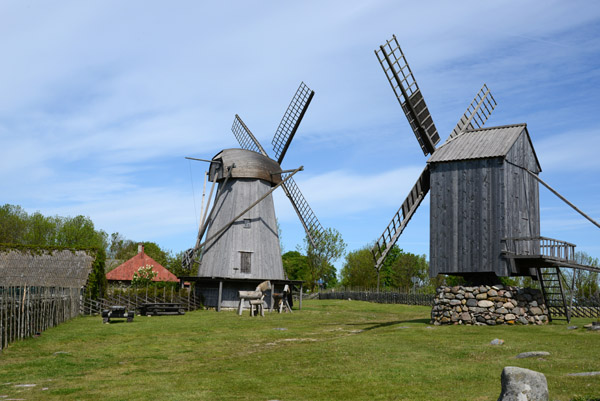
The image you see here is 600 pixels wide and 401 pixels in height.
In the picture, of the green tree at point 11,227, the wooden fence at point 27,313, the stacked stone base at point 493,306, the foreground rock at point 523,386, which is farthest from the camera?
the green tree at point 11,227

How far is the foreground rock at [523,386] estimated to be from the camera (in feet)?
27.0

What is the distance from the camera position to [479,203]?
79.7 feet

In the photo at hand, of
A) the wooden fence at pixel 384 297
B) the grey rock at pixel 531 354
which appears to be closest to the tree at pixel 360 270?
the wooden fence at pixel 384 297

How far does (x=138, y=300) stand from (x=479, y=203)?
2173 cm

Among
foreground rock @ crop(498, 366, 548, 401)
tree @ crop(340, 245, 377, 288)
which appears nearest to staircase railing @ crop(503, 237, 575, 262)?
foreground rock @ crop(498, 366, 548, 401)

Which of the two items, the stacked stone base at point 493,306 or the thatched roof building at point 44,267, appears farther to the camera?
the thatched roof building at point 44,267

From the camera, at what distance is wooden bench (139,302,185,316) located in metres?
32.9

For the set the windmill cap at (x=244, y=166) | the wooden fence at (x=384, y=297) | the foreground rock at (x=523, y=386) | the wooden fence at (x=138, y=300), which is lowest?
the wooden fence at (x=384, y=297)

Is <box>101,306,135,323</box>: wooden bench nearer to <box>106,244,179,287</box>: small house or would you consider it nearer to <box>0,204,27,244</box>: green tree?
<box>106,244,179,287</box>: small house

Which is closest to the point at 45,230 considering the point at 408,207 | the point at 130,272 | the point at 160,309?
the point at 130,272

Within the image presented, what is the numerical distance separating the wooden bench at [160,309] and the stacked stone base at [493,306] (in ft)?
52.5

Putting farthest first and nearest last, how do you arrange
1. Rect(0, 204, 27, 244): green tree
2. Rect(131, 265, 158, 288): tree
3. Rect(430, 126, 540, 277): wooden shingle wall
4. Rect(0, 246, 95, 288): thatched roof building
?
Rect(0, 204, 27, 244): green tree
Rect(131, 265, 158, 288): tree
Rect(0, 246, 95, 288): thatched roof building
Rect(430, 126, 540, 277): wooden shingle wall

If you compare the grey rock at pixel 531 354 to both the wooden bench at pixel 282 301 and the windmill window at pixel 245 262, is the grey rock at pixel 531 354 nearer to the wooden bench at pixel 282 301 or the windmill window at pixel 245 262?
the wooden bench at pixel 282 301

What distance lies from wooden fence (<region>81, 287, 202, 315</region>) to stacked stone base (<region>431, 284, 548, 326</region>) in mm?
18604
